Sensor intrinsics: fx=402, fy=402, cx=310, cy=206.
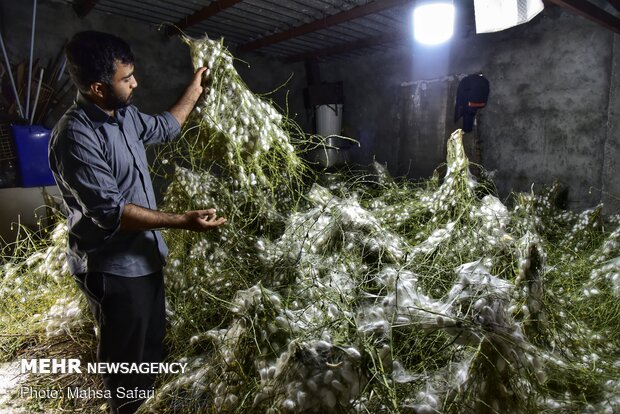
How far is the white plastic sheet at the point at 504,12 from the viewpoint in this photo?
2.73m

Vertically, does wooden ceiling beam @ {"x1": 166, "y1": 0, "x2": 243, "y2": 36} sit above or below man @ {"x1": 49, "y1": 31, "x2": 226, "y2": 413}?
above

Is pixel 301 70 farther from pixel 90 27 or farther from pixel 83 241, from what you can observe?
pixel 83 241

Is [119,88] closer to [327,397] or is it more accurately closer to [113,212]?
[113,212]

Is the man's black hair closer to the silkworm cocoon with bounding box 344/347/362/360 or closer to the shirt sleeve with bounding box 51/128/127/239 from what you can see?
the shirt sleeve with bounding box 51/128/127/239

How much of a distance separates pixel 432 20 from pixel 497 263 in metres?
3.01

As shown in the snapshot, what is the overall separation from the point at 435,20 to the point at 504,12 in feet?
5.47

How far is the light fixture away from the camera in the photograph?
14.1ft

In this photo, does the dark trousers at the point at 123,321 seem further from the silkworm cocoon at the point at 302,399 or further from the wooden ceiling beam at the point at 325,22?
the wooden ceiling beam at the point at 325,22

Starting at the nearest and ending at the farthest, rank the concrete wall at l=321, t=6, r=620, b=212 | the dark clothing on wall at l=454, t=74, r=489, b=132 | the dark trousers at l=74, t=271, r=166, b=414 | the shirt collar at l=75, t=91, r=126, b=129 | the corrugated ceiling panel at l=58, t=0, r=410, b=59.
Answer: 1. the shirt collar at l=75, t=91, r=126, b=129
2. the dark trousers at l=74, t=271, r=166, b=414
3. the concrete wall at l=321, t=6, r=620, b=212
4. the corrugated ceiling panel at l=58, t=0, r=410, b=59
5. the dark clothing on wall at l=454, t=74, r=489, b=132

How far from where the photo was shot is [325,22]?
628 cm

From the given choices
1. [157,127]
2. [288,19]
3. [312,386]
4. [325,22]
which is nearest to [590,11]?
[325,22]

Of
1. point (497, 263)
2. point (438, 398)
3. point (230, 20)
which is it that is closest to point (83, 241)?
point (438, 398)

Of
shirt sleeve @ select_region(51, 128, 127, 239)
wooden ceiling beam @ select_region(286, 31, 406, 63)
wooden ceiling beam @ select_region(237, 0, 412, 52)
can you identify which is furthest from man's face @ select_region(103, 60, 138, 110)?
wooden ceiling beam @ select_region(286, 31, 406, 63)

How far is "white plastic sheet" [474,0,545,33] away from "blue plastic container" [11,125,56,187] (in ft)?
16.1
